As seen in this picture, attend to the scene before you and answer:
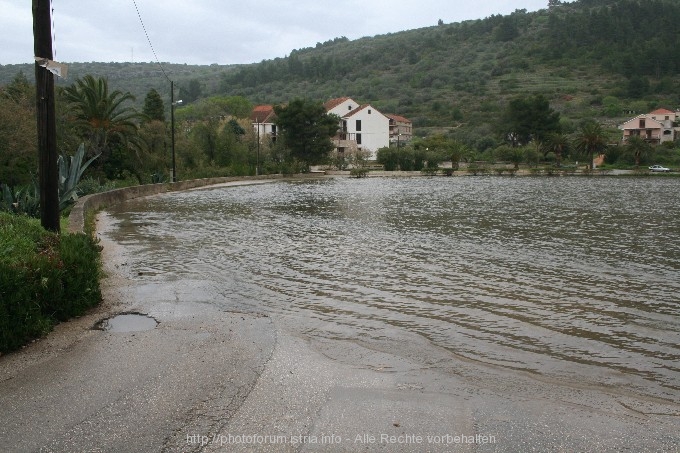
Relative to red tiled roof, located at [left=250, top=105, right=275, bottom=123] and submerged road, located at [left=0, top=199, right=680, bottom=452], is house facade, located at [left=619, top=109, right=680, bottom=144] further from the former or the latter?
submerged road, located at [left=0, top=199, right=680, bottom=452]

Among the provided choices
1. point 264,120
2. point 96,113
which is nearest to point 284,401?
point 96,113

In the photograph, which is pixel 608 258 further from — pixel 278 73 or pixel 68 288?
pixel 278 73

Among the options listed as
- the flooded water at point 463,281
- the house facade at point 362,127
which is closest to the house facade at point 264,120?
the house facade at point 362,127

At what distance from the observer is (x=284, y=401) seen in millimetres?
5461

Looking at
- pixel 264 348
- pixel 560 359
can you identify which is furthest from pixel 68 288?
pixel 560 359

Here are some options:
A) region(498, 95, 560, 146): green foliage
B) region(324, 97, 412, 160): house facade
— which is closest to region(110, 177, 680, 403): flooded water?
region(498, 95, 560, 146): green foliage

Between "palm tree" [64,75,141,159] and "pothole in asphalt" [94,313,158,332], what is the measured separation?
3048 cm

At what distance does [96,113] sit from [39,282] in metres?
32.8

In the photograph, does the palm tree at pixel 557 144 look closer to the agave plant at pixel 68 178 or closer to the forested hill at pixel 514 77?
the forested hill at pixel 514 77

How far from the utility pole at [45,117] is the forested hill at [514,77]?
11057cm

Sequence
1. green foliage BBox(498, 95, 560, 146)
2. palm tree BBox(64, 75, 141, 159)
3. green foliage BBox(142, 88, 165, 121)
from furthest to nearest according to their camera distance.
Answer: green foliage BBox(498, 95, 560, 146), green foliage BBox(142, 88, 165, 121), palm tree BBox(64, 75, 141, 159)

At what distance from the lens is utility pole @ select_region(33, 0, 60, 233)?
32.6ft

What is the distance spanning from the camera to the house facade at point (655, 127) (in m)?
110

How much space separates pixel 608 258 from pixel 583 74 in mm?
160004
